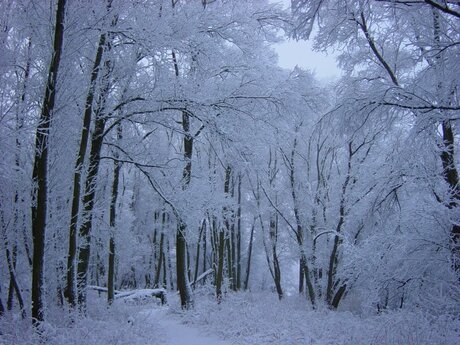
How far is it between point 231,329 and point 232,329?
1.1 inches

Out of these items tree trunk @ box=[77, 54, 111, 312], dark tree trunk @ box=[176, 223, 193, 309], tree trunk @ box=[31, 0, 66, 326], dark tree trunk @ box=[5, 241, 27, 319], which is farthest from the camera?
dark tree trunk @ box=[176, 223, 193, 309]

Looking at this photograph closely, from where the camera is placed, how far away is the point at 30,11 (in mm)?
6316

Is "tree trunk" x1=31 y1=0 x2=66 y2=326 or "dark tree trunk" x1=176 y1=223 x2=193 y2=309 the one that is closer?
"tree trunk" x1=31 y1=0 x2=66 y2=326

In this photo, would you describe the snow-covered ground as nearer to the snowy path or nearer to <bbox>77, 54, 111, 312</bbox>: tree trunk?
the snowy path

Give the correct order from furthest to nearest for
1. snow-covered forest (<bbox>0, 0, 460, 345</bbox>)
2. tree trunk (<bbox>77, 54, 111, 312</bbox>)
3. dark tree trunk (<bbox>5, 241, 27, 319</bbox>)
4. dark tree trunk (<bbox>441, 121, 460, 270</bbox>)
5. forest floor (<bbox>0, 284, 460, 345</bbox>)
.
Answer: tree trunk (<bbox>77, 54, 111, 312</bbox>) < dark tree trunk (<bbox>5, 241, 27, 319</bbox>) < dark tree trunk (<bbox>441, 121, 460, 270</bbox>) < forest floor (<bbox>0, 284, 460, 345</bbox>) < snow-covered forest (<bbox>0, 0, 460, 345</bbox>)

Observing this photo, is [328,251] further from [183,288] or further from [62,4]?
[62,4]

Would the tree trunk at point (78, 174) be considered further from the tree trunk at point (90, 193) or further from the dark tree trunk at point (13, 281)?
the dark tree trunk at point (13, 281)

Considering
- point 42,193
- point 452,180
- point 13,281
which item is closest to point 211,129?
point 42,193

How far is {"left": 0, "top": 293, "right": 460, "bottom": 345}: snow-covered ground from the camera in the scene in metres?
5.52

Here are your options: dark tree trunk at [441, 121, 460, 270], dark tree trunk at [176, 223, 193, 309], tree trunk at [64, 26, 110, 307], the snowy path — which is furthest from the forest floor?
dark tree trunk at [441, 121, 460, 270]

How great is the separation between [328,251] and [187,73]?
10479 millimetres

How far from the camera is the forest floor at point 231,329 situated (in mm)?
5512

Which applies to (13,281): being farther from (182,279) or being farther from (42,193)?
(182,279)

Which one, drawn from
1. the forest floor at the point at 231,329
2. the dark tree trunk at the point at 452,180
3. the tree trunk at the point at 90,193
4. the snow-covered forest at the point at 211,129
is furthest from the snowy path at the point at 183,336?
the dark tree trunk at the point at 452,180
